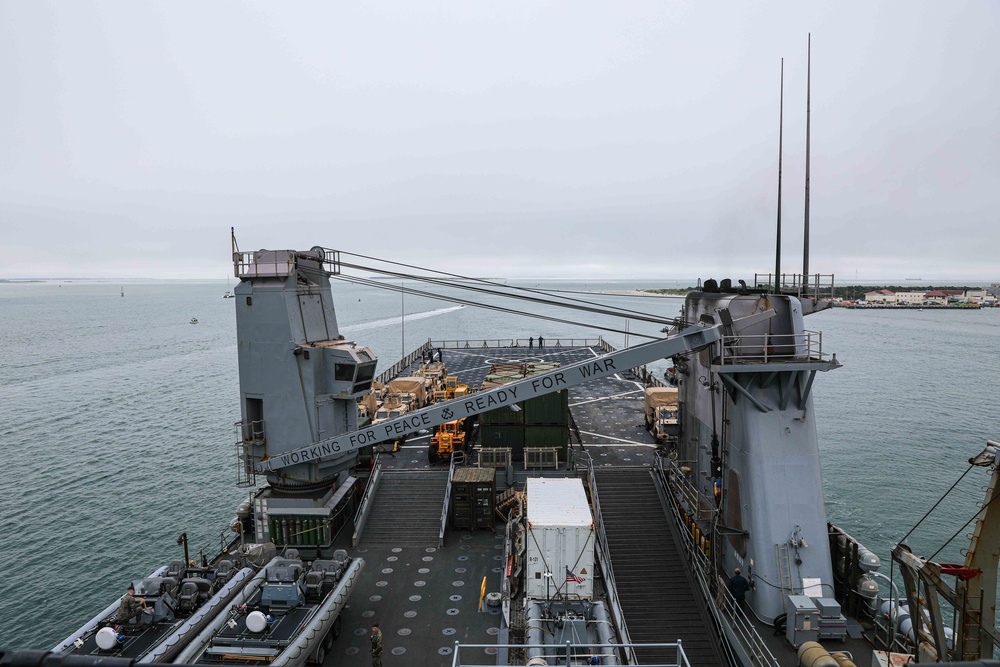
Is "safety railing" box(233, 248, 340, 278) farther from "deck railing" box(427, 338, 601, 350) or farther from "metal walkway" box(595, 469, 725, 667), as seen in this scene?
"deck railing" box(427, 338, 601, 350)

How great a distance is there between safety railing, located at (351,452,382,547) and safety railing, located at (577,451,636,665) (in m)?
9.32

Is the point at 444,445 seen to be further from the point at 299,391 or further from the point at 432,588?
the point at 432,588

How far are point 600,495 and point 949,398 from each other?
6162 centimetres

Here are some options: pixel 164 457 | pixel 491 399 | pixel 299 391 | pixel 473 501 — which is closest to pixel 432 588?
pixel 473 501

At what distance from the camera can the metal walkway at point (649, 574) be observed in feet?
60.2

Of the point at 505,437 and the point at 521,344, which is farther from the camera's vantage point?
the point at 521,344

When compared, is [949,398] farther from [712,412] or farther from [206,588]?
[206,588]

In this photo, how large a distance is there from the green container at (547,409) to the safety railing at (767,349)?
32.9 ft

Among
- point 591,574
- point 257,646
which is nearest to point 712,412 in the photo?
point 591,574

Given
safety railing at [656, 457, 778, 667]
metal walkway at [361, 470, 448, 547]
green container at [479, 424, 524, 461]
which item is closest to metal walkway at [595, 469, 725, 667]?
safety railing at [656, 457, 778, 667]

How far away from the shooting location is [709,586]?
1927 centimetres

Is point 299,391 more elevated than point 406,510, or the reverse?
point 299,391

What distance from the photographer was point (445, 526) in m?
23.4

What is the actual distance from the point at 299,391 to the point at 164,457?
1283 inches
